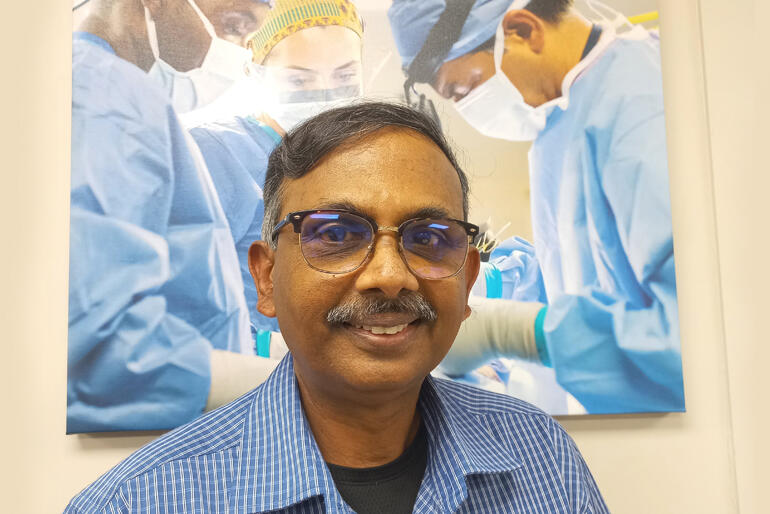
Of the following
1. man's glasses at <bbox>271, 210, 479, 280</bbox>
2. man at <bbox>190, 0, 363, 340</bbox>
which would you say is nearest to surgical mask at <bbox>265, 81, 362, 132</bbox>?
man at <bbox>190, 0, 363, 340</bbox>

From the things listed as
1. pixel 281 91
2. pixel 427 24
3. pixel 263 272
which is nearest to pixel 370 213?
pixel 263 272

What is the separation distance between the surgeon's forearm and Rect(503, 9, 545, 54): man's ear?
106cm

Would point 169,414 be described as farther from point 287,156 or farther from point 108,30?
point 108,30

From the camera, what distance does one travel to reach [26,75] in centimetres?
142

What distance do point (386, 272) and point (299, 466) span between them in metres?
0.32

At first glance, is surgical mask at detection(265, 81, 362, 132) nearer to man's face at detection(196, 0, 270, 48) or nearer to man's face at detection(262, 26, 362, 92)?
man's face at detection(262, 26, 362, 92)

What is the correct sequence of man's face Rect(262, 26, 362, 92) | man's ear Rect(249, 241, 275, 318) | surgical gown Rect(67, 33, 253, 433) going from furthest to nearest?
1. man's face Rect(262, 26, 362, 92)
2. surgical gown Rect(67, 33, 253, 433)
3. man's ear Rect(249, 241, 275, 318)

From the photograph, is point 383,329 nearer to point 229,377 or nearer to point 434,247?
point 434,247

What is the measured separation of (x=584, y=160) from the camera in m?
1.45

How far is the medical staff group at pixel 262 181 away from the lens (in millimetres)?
1341

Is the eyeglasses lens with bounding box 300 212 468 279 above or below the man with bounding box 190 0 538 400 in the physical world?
below

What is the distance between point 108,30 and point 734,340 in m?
1.78

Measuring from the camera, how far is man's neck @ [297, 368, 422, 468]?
905 mm

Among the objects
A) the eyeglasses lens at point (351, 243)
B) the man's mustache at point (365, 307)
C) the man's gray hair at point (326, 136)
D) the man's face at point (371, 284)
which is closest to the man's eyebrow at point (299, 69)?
the man's gray hair at point (326, 136)
